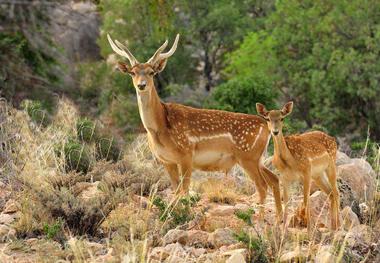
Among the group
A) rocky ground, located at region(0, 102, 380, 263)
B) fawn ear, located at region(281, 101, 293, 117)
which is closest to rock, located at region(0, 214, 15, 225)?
rocky ground, located at region(0, 102, 380, 263)

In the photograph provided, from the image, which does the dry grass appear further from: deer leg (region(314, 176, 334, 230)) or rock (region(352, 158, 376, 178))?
rock (region(352, 158, 376, 178))

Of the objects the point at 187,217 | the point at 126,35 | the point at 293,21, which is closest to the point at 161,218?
the point at 187,217

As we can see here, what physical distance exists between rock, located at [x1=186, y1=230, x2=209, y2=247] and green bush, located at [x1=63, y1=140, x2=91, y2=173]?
3964 mm

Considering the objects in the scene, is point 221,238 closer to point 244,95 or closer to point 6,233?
point 6,233

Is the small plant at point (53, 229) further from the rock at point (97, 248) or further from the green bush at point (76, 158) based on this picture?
the green bush at point (76, 158)

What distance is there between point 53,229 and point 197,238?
1.49m

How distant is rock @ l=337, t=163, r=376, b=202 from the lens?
502 inches

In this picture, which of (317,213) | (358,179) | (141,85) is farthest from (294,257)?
(358,179)

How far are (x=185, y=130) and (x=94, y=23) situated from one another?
123 feet

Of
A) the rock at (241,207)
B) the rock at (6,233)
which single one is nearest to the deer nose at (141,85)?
the rock at (241,207)

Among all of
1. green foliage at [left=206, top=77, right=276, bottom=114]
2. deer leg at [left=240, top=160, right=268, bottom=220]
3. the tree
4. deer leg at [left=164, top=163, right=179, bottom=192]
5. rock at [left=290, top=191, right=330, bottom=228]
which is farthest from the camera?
the tree

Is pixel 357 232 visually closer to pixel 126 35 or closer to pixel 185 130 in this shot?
pixel 185 130

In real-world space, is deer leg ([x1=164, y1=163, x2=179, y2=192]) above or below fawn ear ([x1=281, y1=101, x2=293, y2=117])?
below

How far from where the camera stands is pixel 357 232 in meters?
10.1
